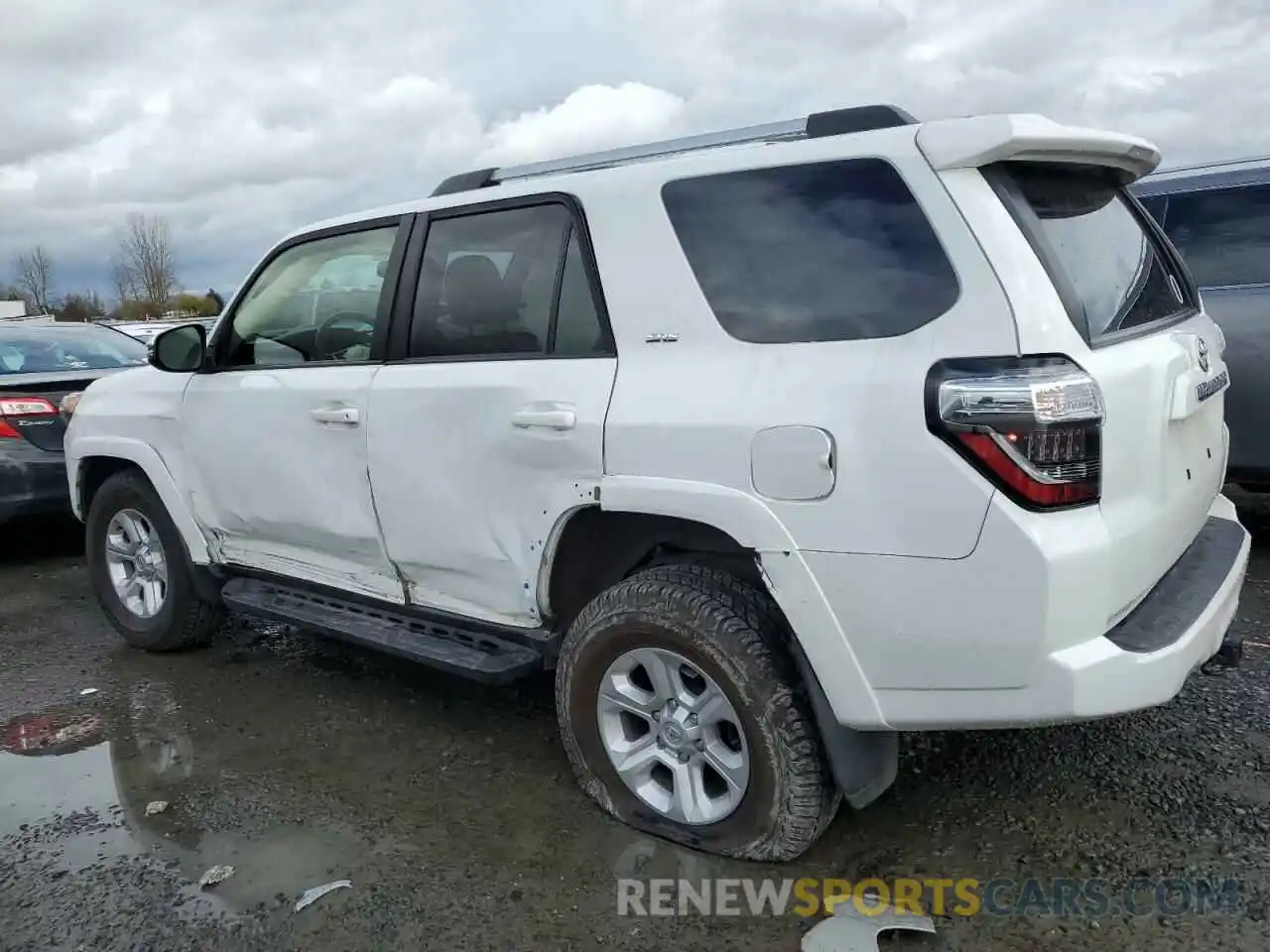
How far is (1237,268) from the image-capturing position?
4.96m

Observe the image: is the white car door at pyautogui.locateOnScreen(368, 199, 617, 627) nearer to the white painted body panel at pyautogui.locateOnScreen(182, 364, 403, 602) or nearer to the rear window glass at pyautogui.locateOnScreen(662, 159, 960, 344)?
the white painted body panel at pyautogui.locateOnScreen(182, 364, 403, 602)

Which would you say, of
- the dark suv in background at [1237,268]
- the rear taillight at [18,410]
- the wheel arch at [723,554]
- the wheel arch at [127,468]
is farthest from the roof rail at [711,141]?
the rear taillight at [18,410]

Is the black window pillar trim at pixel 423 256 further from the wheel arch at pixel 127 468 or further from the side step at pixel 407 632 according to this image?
the wheel arch at pixel 127 468

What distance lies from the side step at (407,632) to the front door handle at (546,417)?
66 centimetres

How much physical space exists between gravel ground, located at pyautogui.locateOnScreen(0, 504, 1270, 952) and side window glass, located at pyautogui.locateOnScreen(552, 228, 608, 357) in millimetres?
1377

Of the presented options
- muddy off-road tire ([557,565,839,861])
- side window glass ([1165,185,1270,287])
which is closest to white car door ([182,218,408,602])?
muddy off-road tire ([557,565,839,861])

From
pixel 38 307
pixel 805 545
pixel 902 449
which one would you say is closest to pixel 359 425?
pixel 805 545

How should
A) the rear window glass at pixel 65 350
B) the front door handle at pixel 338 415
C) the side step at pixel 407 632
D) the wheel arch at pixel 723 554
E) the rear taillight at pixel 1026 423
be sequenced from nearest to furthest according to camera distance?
the rear taillight at pixel 1026 423 → the wheel arch at pixel 723 554 → the side step at pixel 407 632 → the front door handle at pixel 338 415 → the rear window glass at pixel 65 350

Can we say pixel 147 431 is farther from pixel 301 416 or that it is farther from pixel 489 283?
pixel 489 283

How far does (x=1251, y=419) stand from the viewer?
4.88 m

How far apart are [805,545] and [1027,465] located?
520mm

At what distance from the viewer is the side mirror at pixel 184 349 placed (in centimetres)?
405

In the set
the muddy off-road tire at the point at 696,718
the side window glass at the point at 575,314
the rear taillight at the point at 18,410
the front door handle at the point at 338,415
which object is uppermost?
the side window glass at the point at 575,314

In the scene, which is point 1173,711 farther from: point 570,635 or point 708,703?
point 570,635
